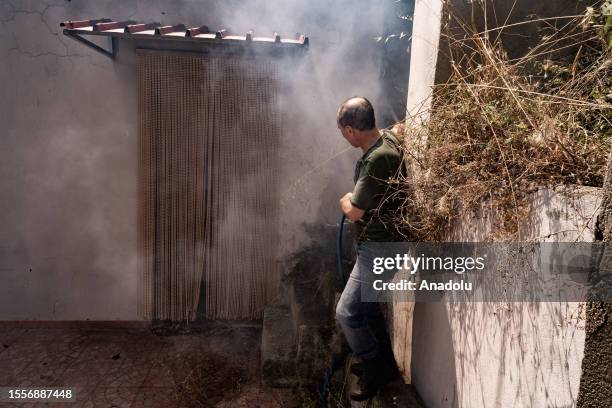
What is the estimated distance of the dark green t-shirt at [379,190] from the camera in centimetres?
301

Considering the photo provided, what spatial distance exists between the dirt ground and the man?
4.72 feet

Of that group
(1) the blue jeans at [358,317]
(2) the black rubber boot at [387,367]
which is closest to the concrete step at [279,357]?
(2) the black rubber boot at [387,367]

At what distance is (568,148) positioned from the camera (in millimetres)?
1859

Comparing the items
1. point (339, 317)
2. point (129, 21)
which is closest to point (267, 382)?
point (339, 317)

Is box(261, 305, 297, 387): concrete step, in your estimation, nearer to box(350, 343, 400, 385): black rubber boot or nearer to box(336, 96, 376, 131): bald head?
box(350, 343, 400, 385): black rubber boot

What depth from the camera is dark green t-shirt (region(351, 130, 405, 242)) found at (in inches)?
119

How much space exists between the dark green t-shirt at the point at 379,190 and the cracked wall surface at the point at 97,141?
2.20 metres

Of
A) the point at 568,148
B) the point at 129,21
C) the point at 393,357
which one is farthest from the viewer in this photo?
the point at 129,21

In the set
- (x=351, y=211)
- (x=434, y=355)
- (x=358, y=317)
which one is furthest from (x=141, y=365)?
(x=434, y=355)

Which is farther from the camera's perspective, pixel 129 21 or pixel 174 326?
pixel 174 326

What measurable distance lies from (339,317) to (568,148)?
7.00ft

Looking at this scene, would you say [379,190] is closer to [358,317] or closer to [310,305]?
[358,317]

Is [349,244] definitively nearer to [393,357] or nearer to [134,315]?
[393,357]

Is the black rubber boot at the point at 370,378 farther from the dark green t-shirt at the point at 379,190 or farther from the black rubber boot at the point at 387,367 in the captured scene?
the dark green t-shirt at the point at 379,190
